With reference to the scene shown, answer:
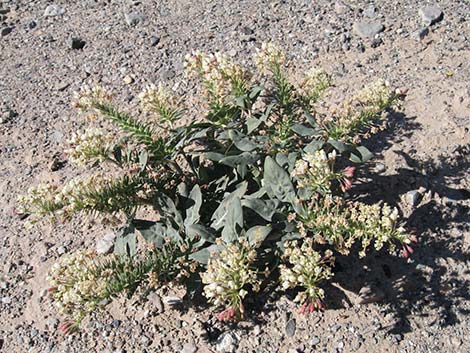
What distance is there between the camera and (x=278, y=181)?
3721mm

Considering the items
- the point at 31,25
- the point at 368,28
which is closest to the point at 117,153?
the point at 368,28

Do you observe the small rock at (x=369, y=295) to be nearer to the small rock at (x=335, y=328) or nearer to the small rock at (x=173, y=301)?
the small rock at (x=335, y=328)

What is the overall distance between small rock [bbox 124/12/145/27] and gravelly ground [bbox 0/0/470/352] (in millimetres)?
26

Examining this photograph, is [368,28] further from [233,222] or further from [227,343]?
[227,343]

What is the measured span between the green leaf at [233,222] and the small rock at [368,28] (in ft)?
8.99

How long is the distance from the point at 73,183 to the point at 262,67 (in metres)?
1.29

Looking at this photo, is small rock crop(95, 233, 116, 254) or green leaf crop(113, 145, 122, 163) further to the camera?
small rock crop(95, 233, 116, 254)

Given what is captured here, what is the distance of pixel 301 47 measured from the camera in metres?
5.79

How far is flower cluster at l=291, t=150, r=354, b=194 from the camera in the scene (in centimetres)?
340

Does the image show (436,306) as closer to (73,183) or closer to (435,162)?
(435,162)

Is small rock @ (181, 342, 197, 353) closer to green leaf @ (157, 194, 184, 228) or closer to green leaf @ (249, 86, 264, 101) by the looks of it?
green leaf @ (157, 194, 184, 228)

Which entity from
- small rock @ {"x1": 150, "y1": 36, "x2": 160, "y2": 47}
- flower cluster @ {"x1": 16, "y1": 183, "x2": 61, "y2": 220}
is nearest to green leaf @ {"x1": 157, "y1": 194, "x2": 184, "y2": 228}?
flower cluster @ {"x1": 16, "y1": 183, "x2": 61, "y2": 220}

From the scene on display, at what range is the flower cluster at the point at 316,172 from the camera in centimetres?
340

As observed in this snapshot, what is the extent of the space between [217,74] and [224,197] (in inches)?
29.2
